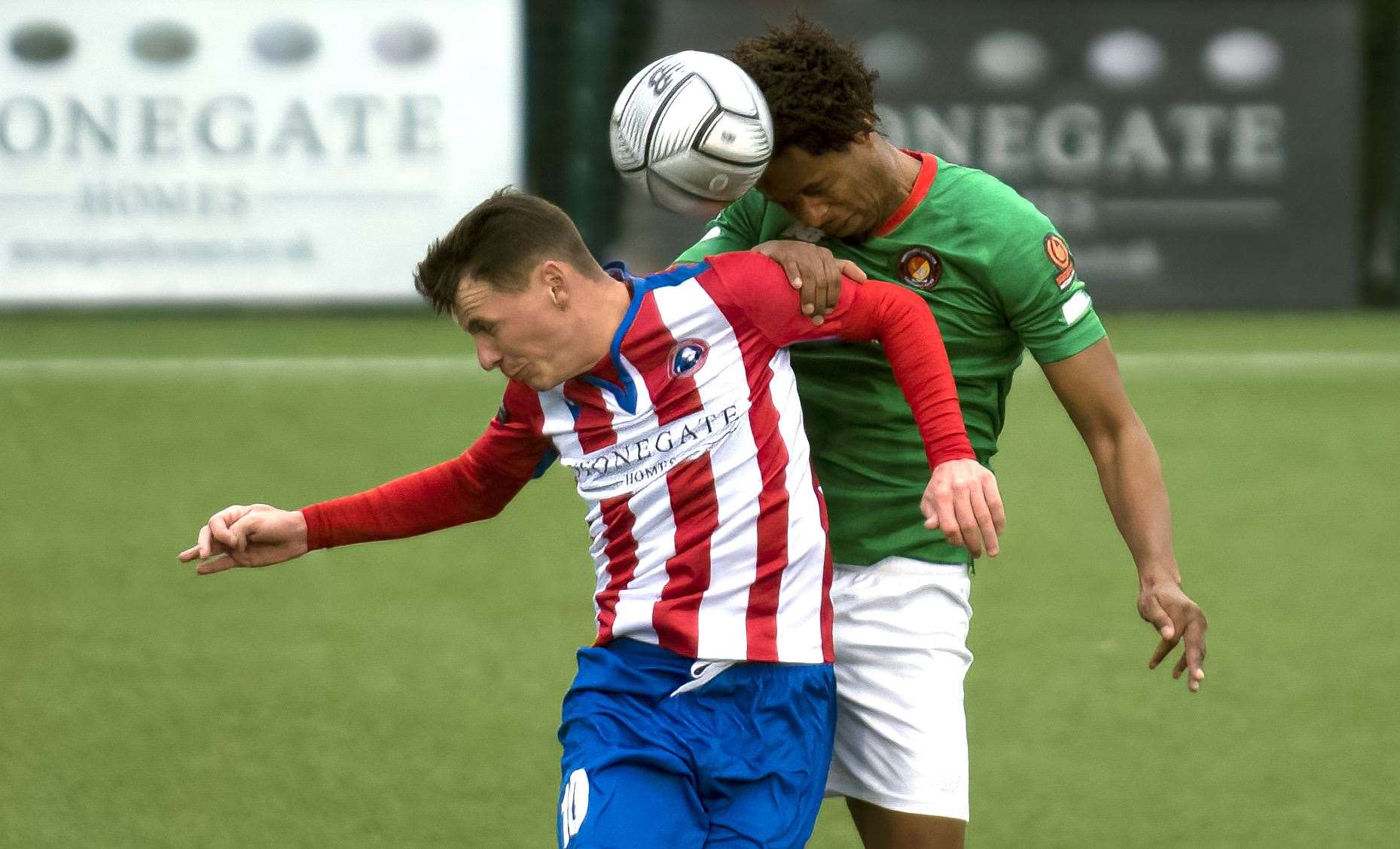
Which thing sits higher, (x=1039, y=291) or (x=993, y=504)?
(x=1039, y=291)

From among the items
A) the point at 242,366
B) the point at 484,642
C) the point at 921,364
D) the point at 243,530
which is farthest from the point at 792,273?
the point at 242,366

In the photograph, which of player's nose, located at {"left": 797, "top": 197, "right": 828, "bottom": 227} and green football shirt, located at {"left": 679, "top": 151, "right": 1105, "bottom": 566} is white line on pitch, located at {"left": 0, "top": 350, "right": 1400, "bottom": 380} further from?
player's nose, located at {"left": 797, "top": 197, "right": 828, "bottom": 227}

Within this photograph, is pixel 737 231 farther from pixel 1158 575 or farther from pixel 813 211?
pixel 1158 575

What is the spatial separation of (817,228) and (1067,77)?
10.4 meters

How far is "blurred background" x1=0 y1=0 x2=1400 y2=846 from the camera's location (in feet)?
17.2

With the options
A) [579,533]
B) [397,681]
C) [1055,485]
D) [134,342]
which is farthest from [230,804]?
[134,342]

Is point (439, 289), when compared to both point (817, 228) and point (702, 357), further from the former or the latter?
point (817, 228)

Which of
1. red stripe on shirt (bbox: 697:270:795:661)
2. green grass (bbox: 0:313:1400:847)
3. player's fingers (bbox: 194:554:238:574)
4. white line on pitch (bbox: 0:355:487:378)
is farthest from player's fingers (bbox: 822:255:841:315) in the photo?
white line on pitch (bbox: 0:355:487:378)

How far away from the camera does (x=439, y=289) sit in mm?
3186

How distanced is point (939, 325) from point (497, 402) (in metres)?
6.90

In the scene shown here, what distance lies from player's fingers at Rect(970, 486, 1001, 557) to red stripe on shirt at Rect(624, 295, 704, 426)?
20.0 inches

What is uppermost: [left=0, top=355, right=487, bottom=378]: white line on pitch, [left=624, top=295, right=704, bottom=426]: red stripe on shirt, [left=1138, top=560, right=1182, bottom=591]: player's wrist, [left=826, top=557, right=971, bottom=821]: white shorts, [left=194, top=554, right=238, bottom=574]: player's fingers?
[left=624, top=295, right=704, bottom=426]: red stripe on shirt

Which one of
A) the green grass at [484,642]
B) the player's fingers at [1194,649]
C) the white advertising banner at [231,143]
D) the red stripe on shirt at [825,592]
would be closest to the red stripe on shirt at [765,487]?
the red stripe on shirt at [825,592]

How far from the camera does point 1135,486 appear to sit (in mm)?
3387
